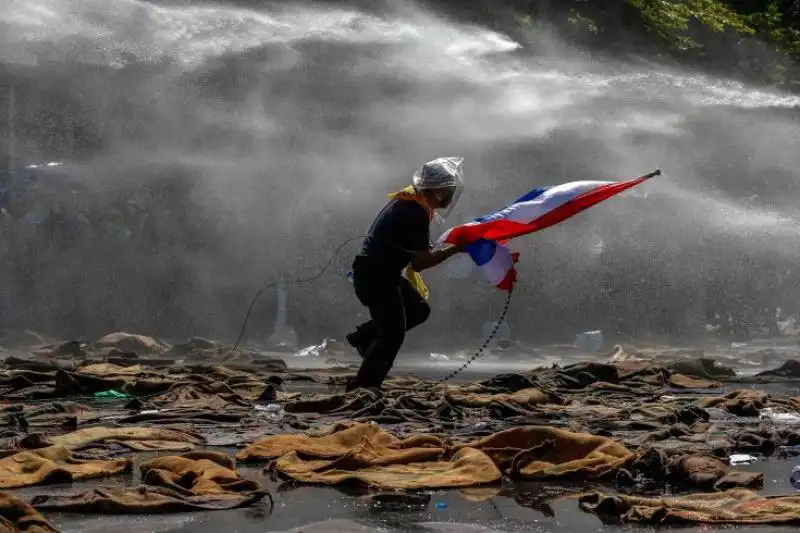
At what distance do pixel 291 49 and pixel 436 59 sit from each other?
2473 millimetres

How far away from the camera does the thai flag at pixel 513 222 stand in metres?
11.1

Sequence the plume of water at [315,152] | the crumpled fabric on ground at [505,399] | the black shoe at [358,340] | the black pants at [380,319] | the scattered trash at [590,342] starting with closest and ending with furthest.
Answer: the crumpled fabric on ground at [505,399], the black pants at [380,319], the black shoe at [358,340], the scattered trash at [590,342], the plume of water at [315,152]

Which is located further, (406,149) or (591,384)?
(406,149)

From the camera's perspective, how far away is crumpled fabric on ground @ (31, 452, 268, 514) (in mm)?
5781

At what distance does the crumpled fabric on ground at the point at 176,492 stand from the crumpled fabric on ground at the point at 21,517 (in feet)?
2.31

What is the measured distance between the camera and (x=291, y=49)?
24312 millimetres

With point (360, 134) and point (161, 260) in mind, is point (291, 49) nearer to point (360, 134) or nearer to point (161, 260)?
point (360, 134)

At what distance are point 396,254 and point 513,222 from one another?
108cm

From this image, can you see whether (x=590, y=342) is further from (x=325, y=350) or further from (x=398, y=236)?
(x=398, y=236)

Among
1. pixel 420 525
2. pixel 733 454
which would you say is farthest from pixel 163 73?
pixel 420 525

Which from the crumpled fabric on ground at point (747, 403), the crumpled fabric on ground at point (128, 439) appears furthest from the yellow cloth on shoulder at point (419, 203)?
the crumpled fabric on ground at point (128, 439)

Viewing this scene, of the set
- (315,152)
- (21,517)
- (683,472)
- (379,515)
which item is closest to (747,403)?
(683,472)

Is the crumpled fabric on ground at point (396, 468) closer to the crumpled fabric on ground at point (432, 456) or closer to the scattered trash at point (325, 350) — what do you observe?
the crumpled fabric on ground at point (432, 456)

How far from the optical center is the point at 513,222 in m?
11.4
